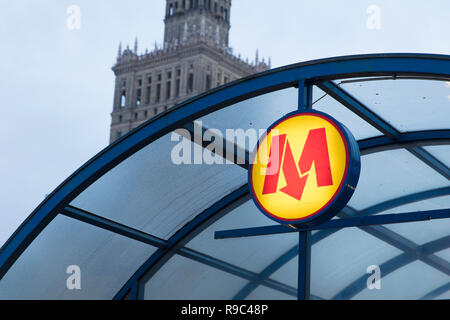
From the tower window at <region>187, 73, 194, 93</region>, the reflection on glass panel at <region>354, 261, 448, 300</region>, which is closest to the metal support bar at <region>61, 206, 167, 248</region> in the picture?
the reflection on glass panel at <region>354, 261, 448, 300</region>

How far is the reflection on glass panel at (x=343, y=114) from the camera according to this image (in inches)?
476

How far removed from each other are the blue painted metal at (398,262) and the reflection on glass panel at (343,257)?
0.11 metres

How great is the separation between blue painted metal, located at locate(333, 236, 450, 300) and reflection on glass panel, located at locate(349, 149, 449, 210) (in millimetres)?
1452

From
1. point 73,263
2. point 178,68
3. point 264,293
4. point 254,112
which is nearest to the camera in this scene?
point 254,112

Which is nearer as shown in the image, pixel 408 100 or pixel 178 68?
pixel 408 100

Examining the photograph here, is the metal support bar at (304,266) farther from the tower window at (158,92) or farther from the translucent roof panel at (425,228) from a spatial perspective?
the tower window at (158,92)

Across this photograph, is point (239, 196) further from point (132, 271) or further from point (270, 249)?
point (132, 271)

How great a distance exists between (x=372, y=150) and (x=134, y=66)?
300 ft

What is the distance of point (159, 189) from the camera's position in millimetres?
14281

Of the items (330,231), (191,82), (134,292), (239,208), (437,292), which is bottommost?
(134,292)

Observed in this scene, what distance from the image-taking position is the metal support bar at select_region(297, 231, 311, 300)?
1004cm

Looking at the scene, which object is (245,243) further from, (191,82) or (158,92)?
(158,92)

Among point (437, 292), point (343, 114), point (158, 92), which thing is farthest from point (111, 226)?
point (158, 92)

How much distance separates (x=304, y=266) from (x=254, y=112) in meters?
3.43
